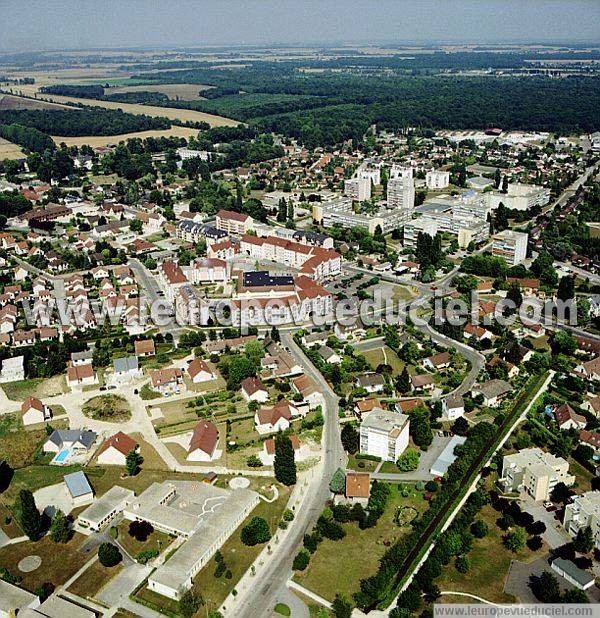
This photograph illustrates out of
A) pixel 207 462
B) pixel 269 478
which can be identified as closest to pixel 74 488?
pixel 207 462

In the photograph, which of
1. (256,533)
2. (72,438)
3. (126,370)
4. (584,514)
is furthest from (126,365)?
(584,514)

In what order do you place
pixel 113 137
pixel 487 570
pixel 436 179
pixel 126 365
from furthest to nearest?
pixel 113 137 < pixel 436 179 < pixel 126 365 < pixel 487 570

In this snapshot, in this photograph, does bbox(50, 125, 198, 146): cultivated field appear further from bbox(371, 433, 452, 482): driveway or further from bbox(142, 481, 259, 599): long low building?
bbox(371, 433, 452, 482): driveway

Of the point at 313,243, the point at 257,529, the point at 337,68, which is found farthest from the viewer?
the point at 337,68

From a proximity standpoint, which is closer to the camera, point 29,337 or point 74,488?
point 74,488

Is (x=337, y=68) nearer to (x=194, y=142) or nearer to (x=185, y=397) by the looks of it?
(x=194, y=142)

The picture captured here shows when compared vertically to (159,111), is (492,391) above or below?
below

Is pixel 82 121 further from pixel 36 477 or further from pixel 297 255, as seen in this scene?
pixel 36 477
